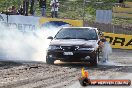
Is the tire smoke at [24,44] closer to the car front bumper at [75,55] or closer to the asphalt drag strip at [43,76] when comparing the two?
the car front bumper at [75,55]

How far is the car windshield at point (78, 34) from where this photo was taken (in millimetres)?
17047

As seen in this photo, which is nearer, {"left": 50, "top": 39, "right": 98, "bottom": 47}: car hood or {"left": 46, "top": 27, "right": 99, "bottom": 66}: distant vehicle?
{"left": 46, "top": 27, "right": 99, "bottom": 66}: distant vehicle

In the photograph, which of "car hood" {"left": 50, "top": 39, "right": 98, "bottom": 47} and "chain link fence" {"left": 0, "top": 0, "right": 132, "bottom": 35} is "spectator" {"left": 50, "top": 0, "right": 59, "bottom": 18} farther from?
"car hood" {"left": 50, "top": 39, "right": 98, "bottom": 47}

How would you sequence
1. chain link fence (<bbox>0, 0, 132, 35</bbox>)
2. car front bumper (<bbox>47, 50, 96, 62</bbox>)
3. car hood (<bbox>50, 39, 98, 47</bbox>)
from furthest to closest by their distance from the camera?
chain link fence (<bbox>0, 0, 132, 35</bbox>) < car hood (<bbox>50, 39, 98, 47</bbox>) < car front bumper (<bbox>47, 50, 96, 62</bbox>)

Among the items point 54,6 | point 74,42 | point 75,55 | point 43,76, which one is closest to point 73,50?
point 75,55

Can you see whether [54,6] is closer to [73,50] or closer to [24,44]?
[24,44]

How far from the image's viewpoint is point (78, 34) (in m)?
17.2

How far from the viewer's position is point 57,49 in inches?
632

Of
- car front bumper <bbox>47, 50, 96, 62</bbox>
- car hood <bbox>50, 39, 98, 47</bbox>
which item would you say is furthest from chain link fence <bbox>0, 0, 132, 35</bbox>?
car front bumper <bbox>47, 50, 96, 62</bbox>

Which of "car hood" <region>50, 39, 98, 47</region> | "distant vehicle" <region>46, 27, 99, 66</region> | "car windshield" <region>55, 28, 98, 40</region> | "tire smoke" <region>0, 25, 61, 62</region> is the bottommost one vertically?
"tire smoke" <region>0, 25, 61, 62</region>

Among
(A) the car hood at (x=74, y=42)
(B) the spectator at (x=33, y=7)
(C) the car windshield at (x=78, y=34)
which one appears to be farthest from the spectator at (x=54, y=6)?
(A) the car hood at (x=74, y=42)

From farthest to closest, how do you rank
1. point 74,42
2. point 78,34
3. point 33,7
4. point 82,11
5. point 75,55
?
point 82,11
point 33,7
point 78,34
point 74,42
point 75,55

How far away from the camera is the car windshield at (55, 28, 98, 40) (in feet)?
55.9

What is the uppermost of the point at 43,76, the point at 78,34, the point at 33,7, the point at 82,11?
the point at 78,34
